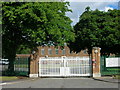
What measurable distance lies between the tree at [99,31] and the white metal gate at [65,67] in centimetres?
1674

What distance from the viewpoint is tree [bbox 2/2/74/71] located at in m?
20.9

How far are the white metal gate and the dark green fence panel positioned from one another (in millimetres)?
1521

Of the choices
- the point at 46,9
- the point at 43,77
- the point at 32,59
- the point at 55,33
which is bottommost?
the point at 43,77

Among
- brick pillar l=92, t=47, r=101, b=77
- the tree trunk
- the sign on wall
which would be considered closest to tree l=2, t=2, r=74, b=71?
the tree trunk

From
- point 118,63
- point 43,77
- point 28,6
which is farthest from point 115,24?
point 28,6

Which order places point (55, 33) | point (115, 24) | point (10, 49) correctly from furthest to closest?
point (115, 24) < point (10, 49) < point (55, 33)

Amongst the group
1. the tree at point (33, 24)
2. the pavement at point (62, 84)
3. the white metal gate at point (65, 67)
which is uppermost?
the tree at point (33, 24)

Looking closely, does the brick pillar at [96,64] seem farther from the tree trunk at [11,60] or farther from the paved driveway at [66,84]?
the tree trunk at [11,60]

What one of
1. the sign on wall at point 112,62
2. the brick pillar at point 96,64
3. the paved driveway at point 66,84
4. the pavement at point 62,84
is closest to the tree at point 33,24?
the brick pillar at point 96,64

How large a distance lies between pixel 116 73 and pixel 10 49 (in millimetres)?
11478

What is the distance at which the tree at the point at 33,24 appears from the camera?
68.6 ft

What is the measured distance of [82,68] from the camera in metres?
25.0

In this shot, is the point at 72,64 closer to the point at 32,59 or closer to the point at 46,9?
the point at 32,59

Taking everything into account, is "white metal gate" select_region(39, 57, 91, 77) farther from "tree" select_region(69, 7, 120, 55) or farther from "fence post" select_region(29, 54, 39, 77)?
"tree" select_region(69, 7, 120, 55)
